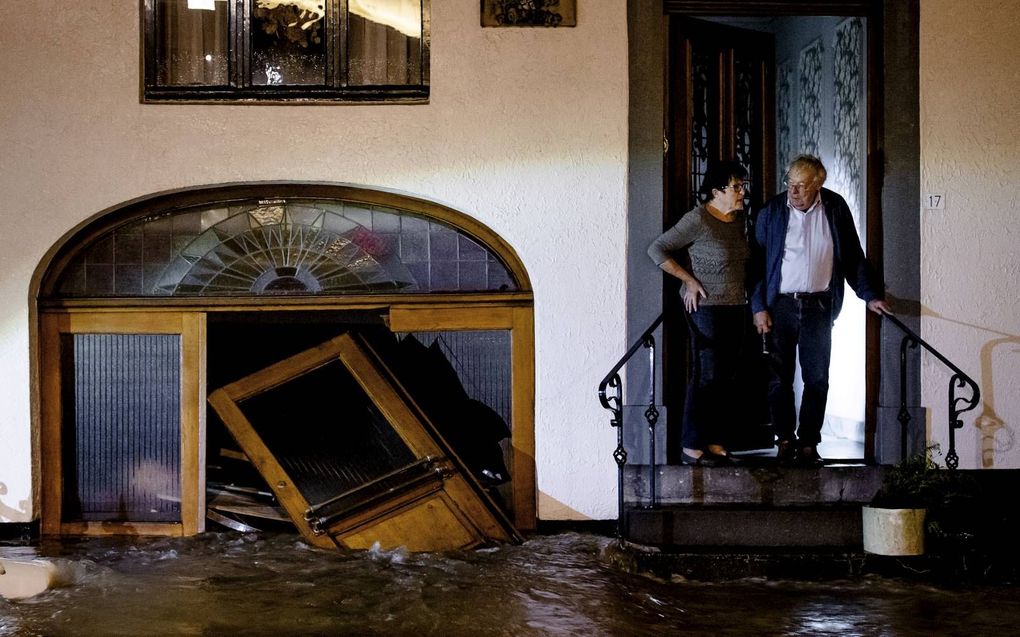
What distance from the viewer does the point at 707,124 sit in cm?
848

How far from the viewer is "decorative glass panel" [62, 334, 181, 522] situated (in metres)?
7.75

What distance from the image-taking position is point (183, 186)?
7496 mm

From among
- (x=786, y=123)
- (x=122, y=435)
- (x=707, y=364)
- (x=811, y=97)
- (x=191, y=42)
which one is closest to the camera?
(x=707, y=364)

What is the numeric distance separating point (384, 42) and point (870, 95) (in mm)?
3421

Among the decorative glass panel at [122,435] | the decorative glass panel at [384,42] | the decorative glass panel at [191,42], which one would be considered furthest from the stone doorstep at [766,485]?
the decorative glass panel at [191,42]

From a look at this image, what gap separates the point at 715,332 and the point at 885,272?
52.4 inches

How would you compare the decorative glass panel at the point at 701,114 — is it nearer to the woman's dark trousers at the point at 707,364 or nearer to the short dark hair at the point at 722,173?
the short dark hair at the point at 722,173

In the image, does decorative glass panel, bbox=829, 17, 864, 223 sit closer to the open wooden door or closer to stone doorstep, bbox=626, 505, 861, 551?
the open wooden door

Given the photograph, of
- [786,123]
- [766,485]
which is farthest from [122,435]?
[786,123]

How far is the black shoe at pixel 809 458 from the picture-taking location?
7.21 m

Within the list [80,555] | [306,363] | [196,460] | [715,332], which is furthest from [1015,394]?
[80,555]

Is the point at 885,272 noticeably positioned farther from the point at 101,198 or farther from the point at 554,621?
the point at 101,198

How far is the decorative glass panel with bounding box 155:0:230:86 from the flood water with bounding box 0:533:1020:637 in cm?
322

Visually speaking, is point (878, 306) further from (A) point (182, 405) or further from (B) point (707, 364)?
(A) point (182, 405)
